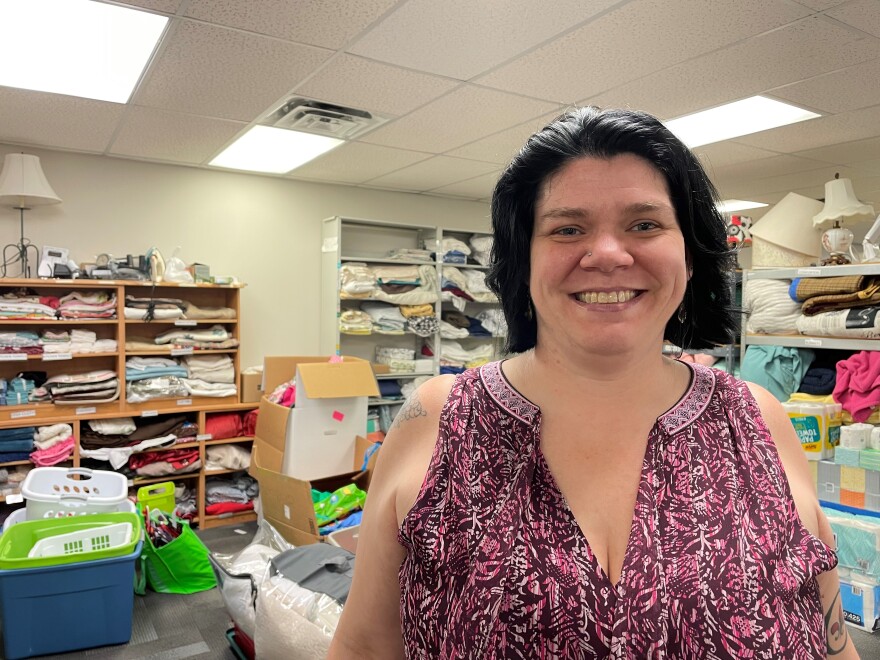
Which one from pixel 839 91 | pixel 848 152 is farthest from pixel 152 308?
pixel 848 152

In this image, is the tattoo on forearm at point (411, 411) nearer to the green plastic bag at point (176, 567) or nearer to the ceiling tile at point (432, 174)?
the green plastic bag at point (176, 567)

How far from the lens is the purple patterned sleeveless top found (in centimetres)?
75

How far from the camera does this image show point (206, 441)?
4.26 m

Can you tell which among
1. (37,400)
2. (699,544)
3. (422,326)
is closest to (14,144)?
(37,400)

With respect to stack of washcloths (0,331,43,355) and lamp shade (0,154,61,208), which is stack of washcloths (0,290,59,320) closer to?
stack of washcloths (0,331,43,355)

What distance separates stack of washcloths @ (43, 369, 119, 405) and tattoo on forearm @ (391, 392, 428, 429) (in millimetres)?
3580

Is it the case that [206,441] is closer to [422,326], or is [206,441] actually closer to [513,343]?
[422,326]

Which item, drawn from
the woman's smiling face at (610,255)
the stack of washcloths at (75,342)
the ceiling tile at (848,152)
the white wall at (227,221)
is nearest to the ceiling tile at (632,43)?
the woman's smiling face at (610,255)

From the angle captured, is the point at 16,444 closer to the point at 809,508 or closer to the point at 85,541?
the point at 85,541

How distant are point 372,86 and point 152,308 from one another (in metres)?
2.24

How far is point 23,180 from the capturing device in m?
3.59

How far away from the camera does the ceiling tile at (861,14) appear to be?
6.54 ft

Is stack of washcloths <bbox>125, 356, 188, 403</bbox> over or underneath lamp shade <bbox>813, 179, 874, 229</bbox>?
underneath

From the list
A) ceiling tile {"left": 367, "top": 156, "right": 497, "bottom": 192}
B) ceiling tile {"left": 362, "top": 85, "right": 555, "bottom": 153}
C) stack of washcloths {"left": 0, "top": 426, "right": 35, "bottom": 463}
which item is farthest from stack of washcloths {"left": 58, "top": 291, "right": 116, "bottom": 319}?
ceiling tile {"left": 367, "top": 156, "right": 497, "bottom": 192}
